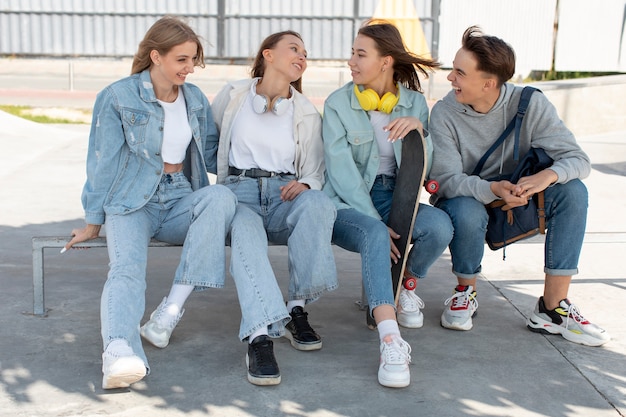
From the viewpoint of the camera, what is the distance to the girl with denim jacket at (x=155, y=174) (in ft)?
12.6

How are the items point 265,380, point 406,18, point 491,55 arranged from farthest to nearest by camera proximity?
point 406,18, point 491,55, point 265,380

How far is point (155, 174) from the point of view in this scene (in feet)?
13.5

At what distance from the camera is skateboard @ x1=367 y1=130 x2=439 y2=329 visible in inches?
159

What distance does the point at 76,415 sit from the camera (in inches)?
130

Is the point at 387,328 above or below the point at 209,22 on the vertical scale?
below

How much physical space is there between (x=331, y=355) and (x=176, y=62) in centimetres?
156

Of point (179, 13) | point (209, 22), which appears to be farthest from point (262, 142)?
point (179, 13)

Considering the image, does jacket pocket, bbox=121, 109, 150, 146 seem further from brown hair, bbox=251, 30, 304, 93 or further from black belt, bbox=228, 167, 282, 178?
brown hair, bbox=251, 30, 304, 93

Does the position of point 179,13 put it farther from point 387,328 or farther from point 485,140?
point 387,328

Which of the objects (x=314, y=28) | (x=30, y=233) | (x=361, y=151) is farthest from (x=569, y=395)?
(x=314, y=28)

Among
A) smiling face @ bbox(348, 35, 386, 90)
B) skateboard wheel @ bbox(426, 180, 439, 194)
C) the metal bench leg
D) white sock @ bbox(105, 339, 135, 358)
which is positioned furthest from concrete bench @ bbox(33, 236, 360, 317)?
smiling face @ bbox(348, 35, 386, 90)

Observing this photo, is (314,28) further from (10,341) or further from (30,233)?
(10,341)

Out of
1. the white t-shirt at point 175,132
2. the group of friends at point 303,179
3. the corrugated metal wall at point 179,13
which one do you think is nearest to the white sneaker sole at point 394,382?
the group of friends at point 303,179

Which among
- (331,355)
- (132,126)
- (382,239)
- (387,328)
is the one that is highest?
(132,126)
